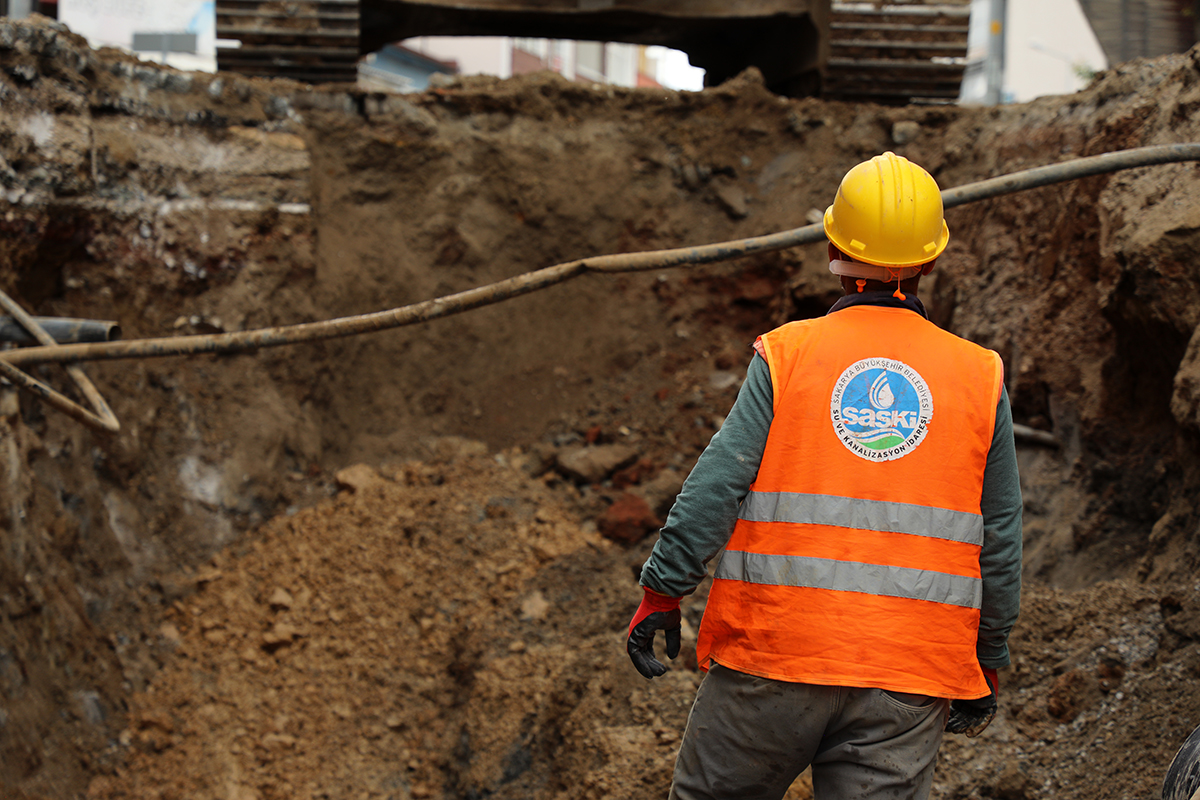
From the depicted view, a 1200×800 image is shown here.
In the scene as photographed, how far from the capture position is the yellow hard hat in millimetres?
1818

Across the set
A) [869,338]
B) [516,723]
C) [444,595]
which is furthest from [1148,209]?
[444,595]

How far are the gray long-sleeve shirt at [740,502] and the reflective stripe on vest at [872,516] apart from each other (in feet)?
0.30

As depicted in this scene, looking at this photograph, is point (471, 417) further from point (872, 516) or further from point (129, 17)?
point (129, 17)

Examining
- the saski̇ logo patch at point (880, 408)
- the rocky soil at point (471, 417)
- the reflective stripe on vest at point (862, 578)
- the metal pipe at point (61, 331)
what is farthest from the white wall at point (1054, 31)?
the reflective stripe on vest at point (862, 578)

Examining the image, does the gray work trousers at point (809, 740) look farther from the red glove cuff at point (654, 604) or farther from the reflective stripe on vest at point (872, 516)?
the reflective stripe on vest at point (872, 516)

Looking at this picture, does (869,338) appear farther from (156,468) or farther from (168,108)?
(168,108)

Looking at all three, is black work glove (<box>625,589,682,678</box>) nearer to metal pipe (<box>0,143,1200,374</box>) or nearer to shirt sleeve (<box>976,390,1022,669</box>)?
shirt sleeve (<box>976,390,1022,669</box>)

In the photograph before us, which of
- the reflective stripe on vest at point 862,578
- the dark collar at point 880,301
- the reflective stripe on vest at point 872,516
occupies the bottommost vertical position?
the reflective stripe on vest at point 862,578

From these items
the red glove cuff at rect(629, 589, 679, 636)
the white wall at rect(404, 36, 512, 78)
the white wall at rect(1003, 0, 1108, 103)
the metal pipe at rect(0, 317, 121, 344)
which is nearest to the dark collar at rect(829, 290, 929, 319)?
the red glove cuff at rect(629, 589, 679, 636)

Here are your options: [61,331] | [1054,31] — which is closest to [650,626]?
[61,331]

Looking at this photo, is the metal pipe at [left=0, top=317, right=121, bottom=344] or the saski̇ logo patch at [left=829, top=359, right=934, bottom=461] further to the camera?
the metal pipe at [left=0, top=317, right=121, bottom=344]

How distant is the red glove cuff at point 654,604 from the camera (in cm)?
188

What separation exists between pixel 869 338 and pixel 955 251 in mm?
3240

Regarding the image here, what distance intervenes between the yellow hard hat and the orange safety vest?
0.16m
